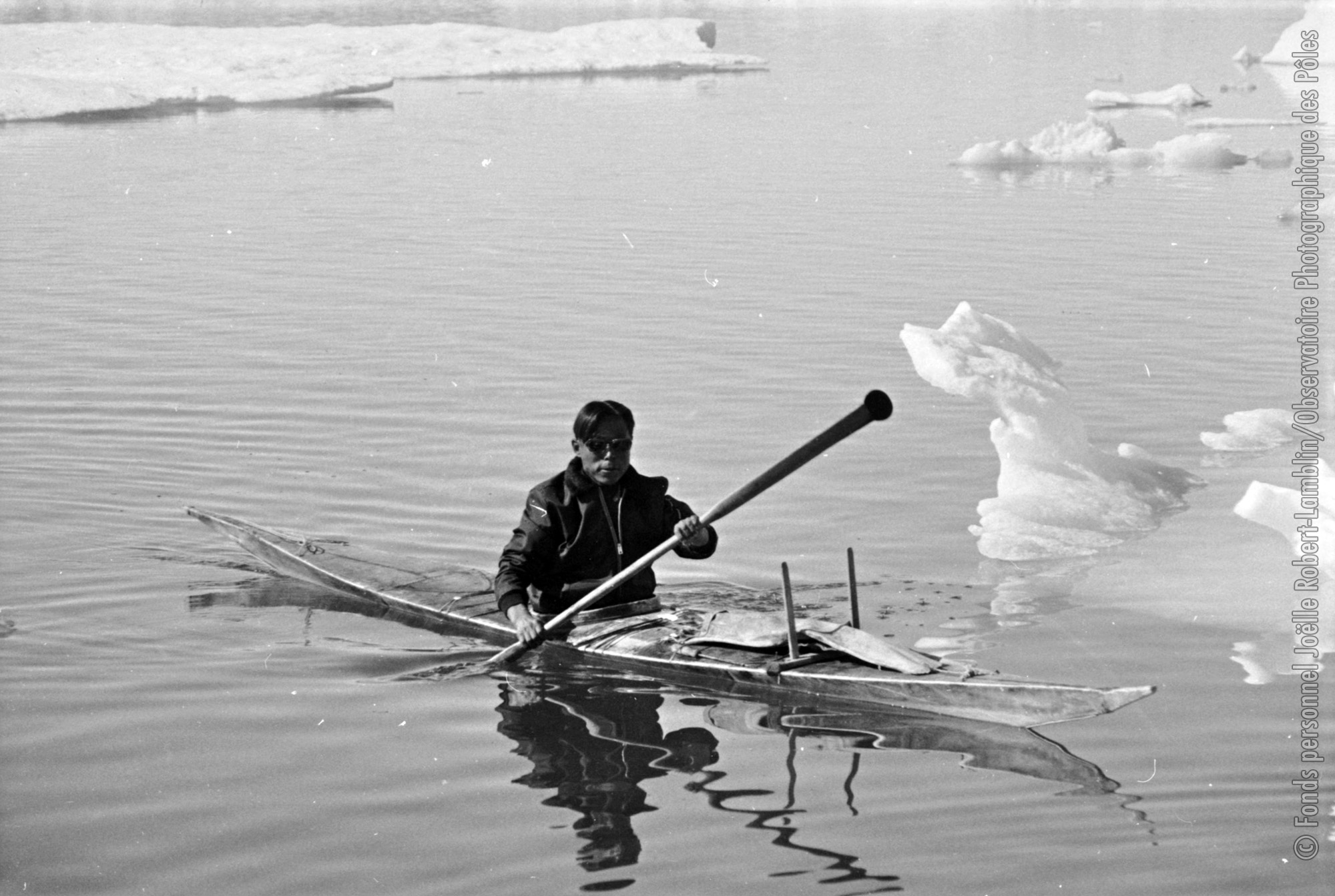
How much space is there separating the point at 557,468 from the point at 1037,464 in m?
2.79

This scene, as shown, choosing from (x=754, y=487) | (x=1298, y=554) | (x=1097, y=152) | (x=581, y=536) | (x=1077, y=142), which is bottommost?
(x=1298, y=554)

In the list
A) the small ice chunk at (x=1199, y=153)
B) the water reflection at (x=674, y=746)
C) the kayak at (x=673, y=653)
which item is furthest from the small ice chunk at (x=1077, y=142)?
the water reflection at (x=674, y=746)

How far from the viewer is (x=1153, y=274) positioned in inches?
630

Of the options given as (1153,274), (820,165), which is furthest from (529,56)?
(1153,274)

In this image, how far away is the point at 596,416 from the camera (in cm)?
643

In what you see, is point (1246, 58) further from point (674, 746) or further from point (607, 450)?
point (674, 746)

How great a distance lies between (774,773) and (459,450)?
500 cm

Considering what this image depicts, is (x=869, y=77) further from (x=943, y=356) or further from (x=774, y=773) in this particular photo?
(x=774, y=773)

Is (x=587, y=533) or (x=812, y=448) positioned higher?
(x=812, y=448)

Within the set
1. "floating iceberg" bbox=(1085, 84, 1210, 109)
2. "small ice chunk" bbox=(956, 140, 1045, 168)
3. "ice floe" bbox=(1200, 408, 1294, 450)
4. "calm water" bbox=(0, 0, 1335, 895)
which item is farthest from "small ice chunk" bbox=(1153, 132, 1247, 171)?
"ice floe" bbox=(1200, 408, 1294, 450)

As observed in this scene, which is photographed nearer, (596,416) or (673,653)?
(596,416)

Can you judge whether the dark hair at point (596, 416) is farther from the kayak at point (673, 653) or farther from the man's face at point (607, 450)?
the kayak at point (673, 653)

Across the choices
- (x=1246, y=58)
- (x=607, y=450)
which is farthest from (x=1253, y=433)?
(x=1246, y=58)

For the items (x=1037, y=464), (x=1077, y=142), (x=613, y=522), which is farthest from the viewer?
(x=1077, y=142)
